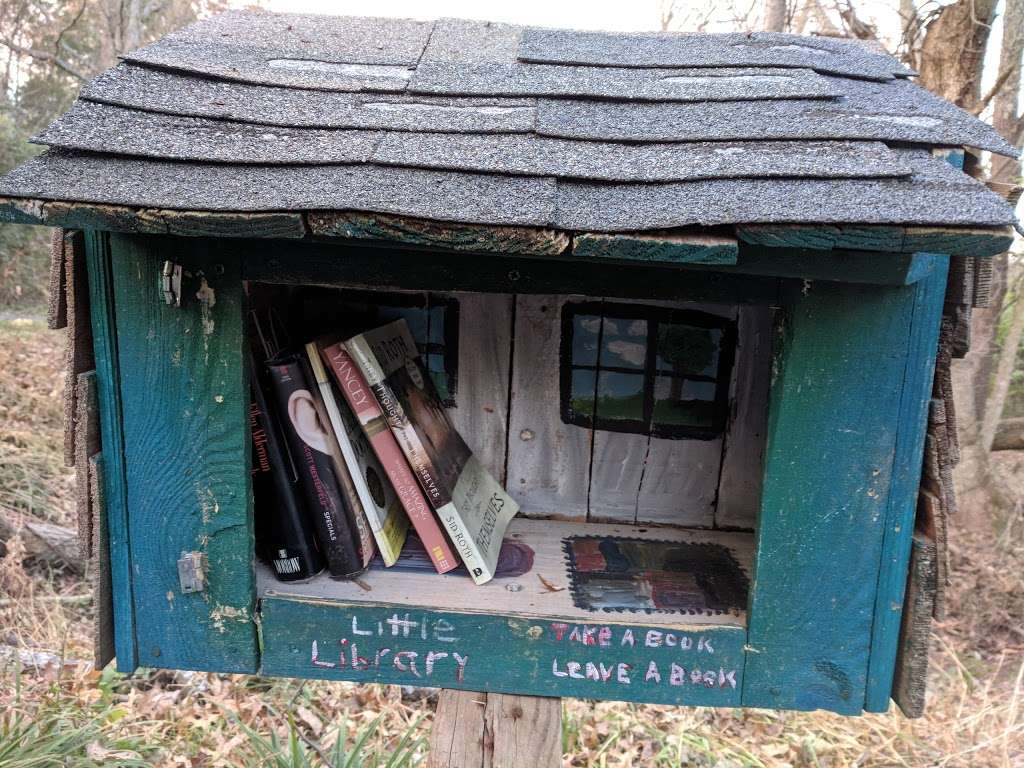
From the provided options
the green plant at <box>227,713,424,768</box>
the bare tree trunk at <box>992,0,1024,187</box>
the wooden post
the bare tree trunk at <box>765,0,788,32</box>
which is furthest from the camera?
the bare tree trunk at <box>765,0,788,32</box>

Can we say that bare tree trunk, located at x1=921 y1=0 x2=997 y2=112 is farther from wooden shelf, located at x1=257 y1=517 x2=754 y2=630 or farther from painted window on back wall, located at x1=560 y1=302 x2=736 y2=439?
wooden shelf, located at x1=257 y1=517 x2=754 y2=630

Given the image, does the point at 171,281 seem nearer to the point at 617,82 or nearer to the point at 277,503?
the point at 277,503

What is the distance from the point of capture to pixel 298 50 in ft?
5.17

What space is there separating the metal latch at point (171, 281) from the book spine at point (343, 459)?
282mm

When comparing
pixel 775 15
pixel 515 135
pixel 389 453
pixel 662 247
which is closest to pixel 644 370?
pixel 389 453

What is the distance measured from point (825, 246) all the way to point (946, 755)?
2.91 metres

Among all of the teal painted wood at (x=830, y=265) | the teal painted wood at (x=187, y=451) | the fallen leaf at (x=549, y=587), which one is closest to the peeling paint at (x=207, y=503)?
the teal painted wood at (x=187, y=451)

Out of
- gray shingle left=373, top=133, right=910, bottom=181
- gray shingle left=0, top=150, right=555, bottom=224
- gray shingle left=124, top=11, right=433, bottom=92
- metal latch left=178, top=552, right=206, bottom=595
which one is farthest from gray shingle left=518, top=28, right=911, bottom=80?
metal latch left=178, top=552, right=206, bottom=595

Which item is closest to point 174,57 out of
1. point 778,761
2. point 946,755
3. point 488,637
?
point 488,637

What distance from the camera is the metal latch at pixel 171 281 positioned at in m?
1.25

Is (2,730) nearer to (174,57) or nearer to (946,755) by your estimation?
(174,57)

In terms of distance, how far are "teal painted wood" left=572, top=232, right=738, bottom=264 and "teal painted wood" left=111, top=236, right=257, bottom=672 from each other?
625mm

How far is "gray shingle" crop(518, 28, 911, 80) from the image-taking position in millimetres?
1554

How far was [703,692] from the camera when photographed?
1.40m
